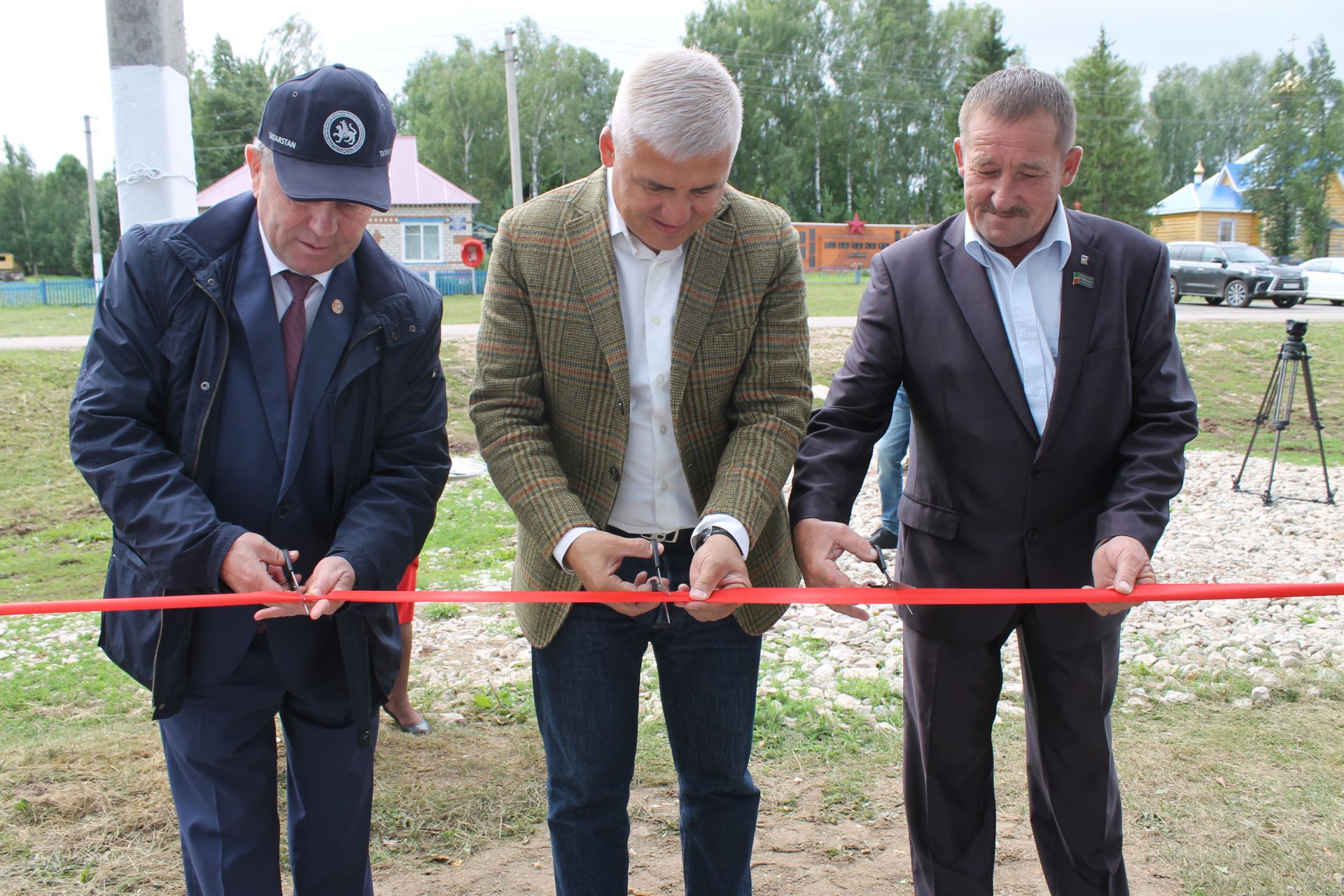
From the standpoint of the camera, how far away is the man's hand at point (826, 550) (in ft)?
8.23

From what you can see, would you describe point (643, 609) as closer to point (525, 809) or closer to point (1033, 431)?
point (1033, 431)

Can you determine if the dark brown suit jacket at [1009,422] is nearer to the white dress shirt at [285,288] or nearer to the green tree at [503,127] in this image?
the white dress shirt at [285,288]

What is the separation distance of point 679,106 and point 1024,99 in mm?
924

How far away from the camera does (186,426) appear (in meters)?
2.29

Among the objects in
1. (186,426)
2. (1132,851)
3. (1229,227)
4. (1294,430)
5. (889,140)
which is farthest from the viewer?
(889,140)

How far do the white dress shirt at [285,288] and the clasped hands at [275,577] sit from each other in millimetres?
505

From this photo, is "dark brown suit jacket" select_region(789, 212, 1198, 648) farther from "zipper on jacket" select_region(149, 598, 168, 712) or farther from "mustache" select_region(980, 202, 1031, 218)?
"zipper on jacket" select_region(149, 598, 168, 712)

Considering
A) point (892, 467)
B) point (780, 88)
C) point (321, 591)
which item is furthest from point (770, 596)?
point (780, 88)

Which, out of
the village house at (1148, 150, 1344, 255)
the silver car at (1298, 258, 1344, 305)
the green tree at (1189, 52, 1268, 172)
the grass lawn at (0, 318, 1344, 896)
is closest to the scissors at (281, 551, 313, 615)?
the grass lawn at (0, 318, 1344, 896)

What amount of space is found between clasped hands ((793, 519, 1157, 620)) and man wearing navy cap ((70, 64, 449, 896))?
3.13 feet

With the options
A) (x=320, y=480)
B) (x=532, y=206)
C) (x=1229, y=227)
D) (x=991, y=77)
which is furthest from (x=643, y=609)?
(x=1229, y=227)

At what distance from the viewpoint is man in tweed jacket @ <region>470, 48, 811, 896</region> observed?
2.40m

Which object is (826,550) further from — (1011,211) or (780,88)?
(780,88)

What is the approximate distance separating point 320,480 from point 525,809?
1919 millimetres
